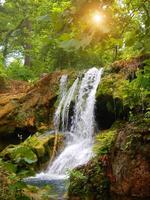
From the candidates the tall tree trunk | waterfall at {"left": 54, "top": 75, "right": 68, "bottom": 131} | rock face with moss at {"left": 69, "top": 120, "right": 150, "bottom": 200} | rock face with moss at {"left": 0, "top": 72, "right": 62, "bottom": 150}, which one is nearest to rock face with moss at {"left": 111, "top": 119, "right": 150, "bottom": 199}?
rock face with moss at {"left": 69, "top": 120, "right": 150, "bottom": 200}

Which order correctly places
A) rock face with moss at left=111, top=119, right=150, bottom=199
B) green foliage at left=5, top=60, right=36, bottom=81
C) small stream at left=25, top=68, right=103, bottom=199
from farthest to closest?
green foliage at left=5, top=60, right=36, bottom=81, small stream at left=25, top=68, right=103, bottom=199, rock face with moss at left=111, top=119, right=150, bottom=199

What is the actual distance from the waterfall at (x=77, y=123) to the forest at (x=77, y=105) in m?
0.04

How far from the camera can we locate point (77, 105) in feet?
46.9

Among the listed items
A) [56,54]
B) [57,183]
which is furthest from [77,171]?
[56,54]

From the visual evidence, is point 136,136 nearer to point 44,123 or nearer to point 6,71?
point 44,123

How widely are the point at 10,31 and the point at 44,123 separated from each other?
13182mm

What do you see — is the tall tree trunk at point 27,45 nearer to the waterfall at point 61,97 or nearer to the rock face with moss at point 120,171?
the waterfall at point 61,97

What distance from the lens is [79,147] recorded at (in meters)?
11.9

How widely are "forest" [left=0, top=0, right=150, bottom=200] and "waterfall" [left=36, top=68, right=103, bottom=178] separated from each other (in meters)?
0.04

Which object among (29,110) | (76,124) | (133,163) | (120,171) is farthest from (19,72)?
(133,163)

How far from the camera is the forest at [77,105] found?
7.41 ft

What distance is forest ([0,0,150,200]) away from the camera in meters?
2.26

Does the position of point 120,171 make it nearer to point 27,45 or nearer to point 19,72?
point 19,72

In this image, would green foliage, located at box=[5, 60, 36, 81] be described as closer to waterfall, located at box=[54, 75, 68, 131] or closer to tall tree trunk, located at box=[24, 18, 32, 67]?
tall tree trunk, located at box=[24, 18, 32, 67]
